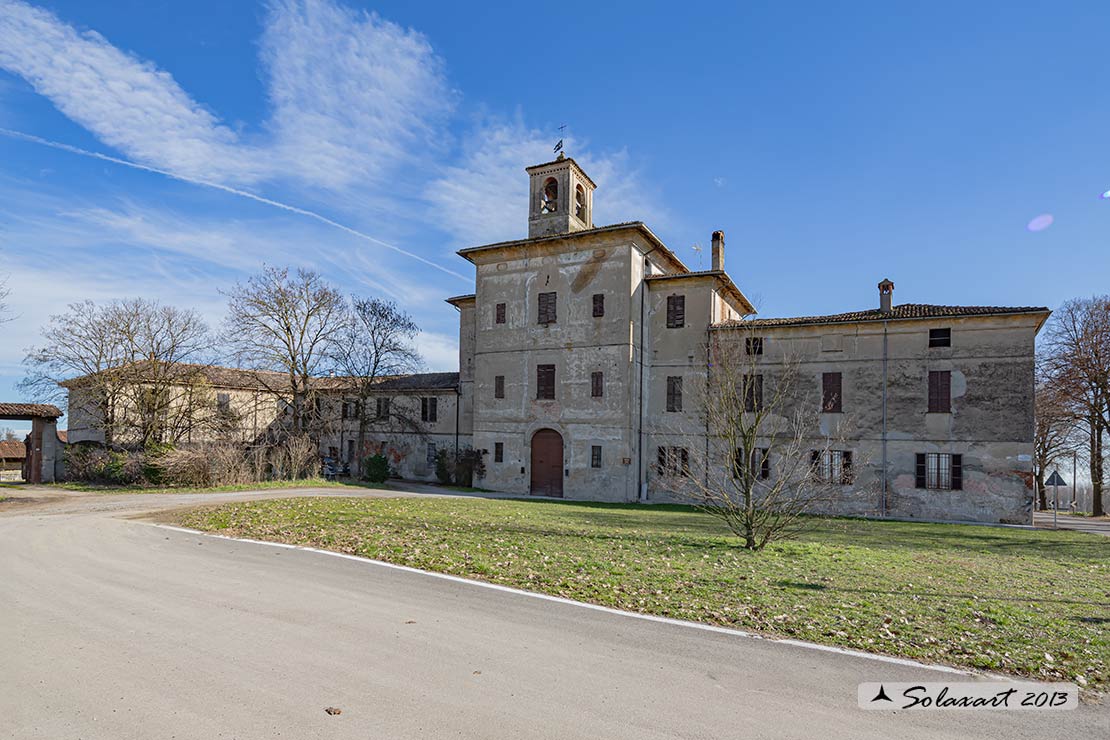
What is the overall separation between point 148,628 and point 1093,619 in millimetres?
10937

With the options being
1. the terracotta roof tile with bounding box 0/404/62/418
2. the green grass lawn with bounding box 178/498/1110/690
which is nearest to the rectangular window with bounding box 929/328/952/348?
the green grass lawn with bounding box 178/498/1110/690

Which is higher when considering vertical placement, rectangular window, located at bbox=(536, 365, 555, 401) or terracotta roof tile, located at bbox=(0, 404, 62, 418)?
rectangular window, located at bbox=(536, 365, 555, 401)

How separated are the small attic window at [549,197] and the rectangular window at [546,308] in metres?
4.63

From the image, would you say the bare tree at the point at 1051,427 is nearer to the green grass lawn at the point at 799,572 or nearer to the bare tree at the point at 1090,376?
the bare tree at the point at 1090,376

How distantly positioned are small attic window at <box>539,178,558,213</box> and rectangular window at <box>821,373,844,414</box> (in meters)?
15.0

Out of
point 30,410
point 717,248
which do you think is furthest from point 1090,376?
point 30,410

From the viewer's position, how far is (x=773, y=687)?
17.4 ft

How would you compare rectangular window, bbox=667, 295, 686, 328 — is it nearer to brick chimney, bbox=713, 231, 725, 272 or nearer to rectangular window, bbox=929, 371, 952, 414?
brick chimney, bbox=713, 231, 725, 272

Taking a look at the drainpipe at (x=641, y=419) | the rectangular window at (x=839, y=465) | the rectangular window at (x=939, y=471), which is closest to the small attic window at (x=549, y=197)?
the drainpipe at (x=641, y=419)

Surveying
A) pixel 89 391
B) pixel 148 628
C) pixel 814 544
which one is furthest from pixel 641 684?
pixel 89 391

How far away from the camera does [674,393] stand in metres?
28.0

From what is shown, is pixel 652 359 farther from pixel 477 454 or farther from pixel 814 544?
pixel 814 544

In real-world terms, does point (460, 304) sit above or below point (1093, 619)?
above

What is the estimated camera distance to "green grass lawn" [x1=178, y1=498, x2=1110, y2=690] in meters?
6.61
